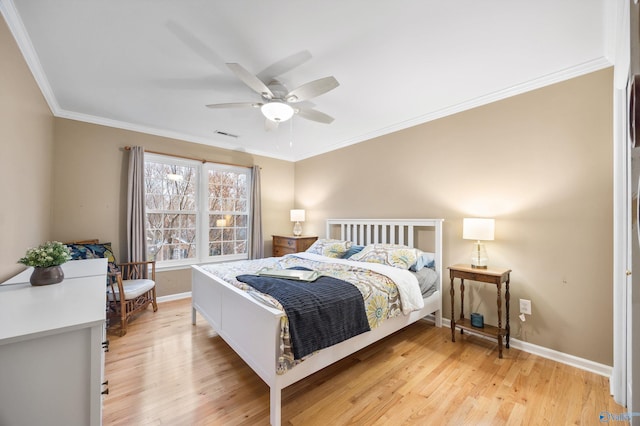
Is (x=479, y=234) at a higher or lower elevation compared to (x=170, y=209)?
lower

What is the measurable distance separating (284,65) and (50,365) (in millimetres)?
2301

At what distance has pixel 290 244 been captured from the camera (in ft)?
14.8

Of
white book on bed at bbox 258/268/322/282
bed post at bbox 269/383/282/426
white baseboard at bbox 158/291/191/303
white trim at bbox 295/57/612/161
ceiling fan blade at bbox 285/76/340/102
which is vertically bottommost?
white baseboard at bbox 158/291/191/303

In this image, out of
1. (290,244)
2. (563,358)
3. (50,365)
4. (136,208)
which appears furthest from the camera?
(290,244)

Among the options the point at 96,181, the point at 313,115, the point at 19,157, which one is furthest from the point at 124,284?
the point at 313,115

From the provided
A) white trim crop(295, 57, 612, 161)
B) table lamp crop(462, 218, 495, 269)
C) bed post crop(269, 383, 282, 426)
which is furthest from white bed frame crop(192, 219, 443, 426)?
white trim crop(295, 57, 612, 161)

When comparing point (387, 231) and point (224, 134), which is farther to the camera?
point (224, 134)

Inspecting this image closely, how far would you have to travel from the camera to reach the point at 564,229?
232 cm

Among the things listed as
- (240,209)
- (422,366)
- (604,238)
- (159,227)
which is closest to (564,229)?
(604,238)

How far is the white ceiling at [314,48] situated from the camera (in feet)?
5.44

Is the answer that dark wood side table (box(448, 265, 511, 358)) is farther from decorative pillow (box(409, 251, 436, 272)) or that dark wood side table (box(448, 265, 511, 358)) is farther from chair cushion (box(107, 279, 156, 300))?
chair cushion (box(107, 279, 156, 300))

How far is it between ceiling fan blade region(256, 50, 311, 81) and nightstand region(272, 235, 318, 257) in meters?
2.69

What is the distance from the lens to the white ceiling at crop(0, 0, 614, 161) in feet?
5.44

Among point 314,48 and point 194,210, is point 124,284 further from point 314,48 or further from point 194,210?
point 314,48
